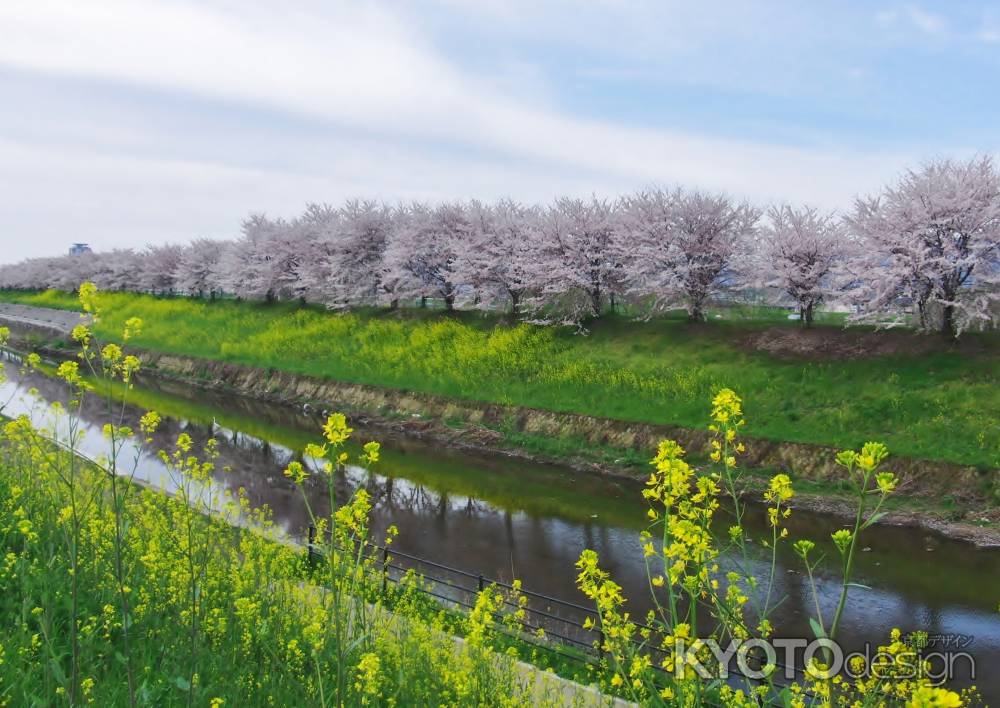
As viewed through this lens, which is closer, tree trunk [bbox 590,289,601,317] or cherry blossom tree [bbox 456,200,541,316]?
tree trunk [bbox 590,289,601,317]

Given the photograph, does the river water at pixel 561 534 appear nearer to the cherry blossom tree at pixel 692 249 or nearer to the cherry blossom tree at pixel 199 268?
the cherry blossom tree at pixel 692 249

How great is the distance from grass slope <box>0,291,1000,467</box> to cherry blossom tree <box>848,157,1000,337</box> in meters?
1.60

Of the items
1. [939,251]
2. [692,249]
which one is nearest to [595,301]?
[692,249]

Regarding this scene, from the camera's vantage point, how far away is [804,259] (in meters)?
33.0

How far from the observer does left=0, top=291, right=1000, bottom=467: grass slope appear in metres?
23.9

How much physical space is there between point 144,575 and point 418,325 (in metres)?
36.0

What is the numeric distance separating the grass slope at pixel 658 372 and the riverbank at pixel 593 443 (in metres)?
0.61

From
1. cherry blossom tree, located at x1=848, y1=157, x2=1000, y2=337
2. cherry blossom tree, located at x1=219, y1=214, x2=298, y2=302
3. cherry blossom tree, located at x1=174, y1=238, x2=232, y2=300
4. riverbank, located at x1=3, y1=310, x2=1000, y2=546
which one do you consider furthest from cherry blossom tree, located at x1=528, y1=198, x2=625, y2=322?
cherry blossom tree, located at x1=174, y1=238, x2=232, y2=300

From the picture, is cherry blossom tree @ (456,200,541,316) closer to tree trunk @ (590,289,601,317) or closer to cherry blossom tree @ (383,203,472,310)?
cherry blossom tree @ (383,203,472,310)

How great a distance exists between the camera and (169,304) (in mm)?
71750

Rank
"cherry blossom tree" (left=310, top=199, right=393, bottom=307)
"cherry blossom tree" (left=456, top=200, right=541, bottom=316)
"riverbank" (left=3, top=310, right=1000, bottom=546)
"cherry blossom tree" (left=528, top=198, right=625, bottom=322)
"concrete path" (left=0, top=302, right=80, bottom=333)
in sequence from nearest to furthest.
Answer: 1. "riverbank" (left=3, top=310, right=1000, bottom=546)
2. "cherry blossom tree" (left=528, top=198, right=625, bottom=322)
3. "cherry blossom tree" (left=456, top=200, right=541, bottom=316)
4. "cherry blossom tree" (left=310, top=199, right=393, bottom=307)
5. "concrete path" (left=0, top=302, right=80, bottom=333)

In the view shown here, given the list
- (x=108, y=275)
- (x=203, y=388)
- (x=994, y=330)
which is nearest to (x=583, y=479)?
(x=994, y=330)

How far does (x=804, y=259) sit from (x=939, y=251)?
6.59 meters

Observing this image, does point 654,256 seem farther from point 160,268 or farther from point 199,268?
point 160,268
